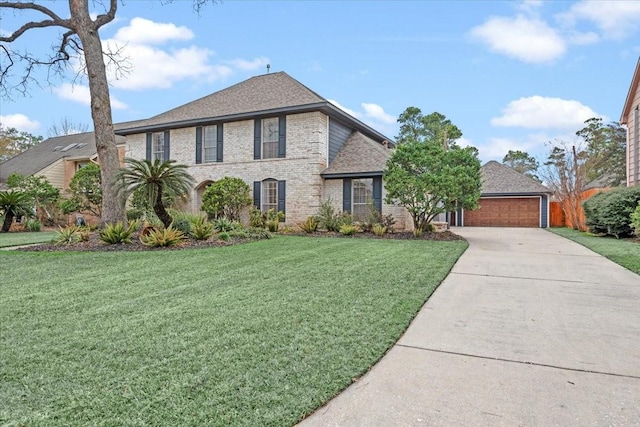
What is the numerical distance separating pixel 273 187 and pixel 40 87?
9.61 metres

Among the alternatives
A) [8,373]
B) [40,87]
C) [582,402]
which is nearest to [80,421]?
[8,373]

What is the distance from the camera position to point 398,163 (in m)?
11.9

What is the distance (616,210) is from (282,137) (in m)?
11.7

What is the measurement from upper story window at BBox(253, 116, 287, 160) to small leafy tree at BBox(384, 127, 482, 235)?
5.28m

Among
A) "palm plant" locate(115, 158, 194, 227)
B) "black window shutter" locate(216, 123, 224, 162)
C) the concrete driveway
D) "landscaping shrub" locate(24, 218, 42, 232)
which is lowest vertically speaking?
the concrete driveway

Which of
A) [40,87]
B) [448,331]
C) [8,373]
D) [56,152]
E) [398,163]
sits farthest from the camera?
[56,152]

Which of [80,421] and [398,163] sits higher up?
[398,163]

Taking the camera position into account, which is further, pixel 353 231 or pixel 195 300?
pixel 353 231

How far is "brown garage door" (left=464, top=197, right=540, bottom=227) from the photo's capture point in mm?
21438

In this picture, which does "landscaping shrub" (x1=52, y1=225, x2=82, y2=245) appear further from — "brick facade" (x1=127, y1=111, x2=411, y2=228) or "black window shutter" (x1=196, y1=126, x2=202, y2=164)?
"black window shutter" (x1=196, y1=126, x2=202, y2=164)

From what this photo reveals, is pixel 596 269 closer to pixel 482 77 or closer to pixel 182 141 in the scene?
pixel 482 77

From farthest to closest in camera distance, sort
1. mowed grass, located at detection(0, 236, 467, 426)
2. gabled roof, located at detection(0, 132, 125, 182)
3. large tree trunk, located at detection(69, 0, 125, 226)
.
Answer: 1. gabled roof, located at detection(0, 132, 125, 182)
2. large tree trunk, located at detection(69, 0, 125, 226)
3. mowed grass, located at detection(0, 236, 467, 426)

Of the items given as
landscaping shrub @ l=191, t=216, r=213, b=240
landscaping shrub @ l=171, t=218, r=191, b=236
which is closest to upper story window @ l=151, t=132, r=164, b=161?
landscaping shrub @ l=171, t=218, r=191, b=236

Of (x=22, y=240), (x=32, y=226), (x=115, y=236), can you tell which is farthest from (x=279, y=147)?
(x=32, y=226)
